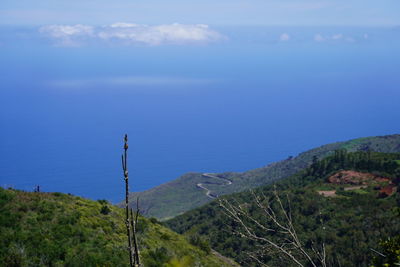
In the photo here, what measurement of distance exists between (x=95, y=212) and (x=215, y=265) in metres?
4.89

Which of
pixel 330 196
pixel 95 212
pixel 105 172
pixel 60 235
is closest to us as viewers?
pixel 60 235

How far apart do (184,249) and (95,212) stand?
3.64 m

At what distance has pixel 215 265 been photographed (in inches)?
641

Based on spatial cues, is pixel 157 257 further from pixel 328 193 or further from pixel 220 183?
pixel 220 183

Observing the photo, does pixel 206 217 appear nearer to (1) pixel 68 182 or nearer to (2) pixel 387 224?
(2) pixel 387 224

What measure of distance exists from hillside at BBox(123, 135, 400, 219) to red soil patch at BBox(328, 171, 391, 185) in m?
31.2

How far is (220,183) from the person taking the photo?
84.6 metres

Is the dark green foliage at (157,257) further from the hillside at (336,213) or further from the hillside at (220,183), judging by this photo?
the hillside at (220,183)

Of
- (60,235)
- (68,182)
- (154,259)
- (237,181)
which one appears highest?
(68,182)

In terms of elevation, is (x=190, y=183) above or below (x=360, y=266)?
above

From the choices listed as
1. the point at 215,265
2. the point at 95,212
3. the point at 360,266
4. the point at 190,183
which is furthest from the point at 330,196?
the point at 190,183

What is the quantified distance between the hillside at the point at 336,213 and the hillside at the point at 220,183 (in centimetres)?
2768

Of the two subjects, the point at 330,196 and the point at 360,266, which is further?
the point at 330,196

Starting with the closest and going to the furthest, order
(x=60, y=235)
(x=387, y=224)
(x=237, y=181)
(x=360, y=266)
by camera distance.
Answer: (x=60, y=235)
(x=360, y=266)
(x=387, y=224)
(x=237, y=181)
